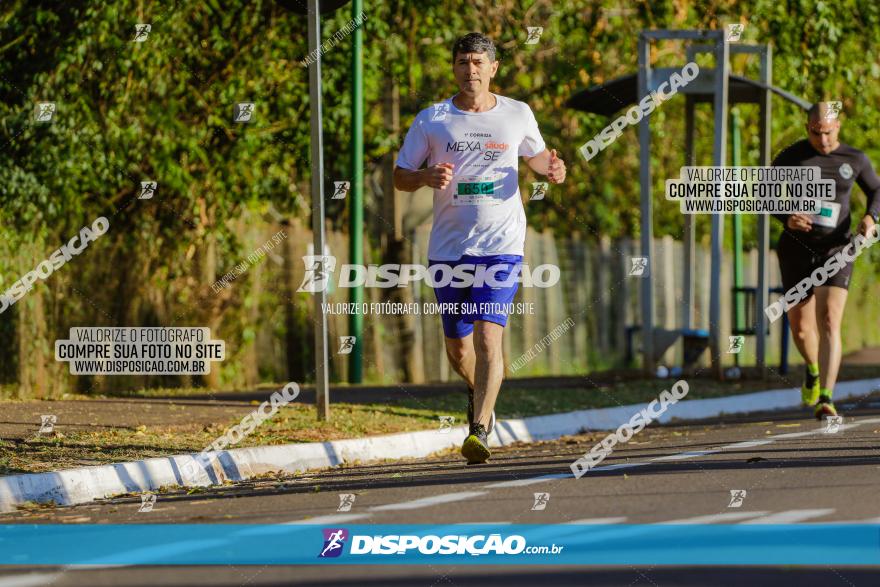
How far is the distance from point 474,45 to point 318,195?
89.6 inches

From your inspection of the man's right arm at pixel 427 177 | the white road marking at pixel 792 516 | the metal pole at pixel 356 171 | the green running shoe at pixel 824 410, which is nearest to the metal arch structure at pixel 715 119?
the metal pole at pixel 356 171

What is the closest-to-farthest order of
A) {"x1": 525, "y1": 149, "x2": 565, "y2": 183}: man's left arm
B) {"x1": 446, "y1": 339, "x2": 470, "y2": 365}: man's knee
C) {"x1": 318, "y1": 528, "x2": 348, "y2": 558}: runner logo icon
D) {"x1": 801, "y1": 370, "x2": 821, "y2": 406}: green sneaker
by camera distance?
{"x1": 318, "y1": 528, "x2": 348, "y2": 558}: runner logo icon, {"x1": 525, "y1": 149, "x2": 565, "y2": 183}: man's left arm, {"x1": 446, "y1": 339, "x2": 470, "y2": 365}: man's knee, {"x1": 801, "y1": 370, "x2": 821, "y2": 406}: green sneaker

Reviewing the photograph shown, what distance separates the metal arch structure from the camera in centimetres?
1782

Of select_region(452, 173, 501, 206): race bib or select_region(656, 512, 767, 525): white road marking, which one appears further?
select_region(452, 173, 501, 206): race bib

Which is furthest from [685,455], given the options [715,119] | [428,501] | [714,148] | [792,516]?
[715,119]

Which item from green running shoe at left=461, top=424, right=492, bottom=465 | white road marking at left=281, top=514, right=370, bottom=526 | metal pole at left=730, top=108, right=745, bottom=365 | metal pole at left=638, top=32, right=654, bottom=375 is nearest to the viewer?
white road marking at left=281, top=514, right=370, bottom=526

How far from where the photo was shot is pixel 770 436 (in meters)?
11.7

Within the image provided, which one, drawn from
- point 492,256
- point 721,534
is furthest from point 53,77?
point 721,534

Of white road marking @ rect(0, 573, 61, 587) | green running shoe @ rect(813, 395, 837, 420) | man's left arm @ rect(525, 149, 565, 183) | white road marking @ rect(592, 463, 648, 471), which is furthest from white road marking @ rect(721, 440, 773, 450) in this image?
white road marking @ rect(0, 573, 61, 587)

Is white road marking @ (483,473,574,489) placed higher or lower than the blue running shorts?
lower

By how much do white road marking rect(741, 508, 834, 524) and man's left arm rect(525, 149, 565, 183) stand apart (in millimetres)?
3219

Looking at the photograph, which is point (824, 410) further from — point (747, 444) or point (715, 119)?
point (715, 119)

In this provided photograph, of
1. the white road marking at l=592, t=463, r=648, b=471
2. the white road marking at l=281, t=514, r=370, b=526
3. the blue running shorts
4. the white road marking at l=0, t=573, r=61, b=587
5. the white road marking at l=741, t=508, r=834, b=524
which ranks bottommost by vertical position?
the white road marking at l=592, t=463, r=648, b=471

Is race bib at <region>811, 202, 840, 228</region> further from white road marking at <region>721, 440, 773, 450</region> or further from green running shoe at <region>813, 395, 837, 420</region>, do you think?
white road marking at <region>721, 440, 773, 450</region>
